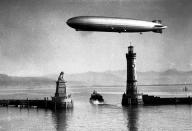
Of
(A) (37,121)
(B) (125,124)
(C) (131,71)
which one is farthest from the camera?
(C) (131,71)

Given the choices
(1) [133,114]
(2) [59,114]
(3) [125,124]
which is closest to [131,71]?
(1) [133,114]

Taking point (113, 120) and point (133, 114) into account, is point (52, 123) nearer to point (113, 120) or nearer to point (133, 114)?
point (113, 120)

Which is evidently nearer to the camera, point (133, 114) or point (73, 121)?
point (73, 121)

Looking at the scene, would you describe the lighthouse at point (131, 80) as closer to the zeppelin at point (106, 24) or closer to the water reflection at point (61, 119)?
the water reflection at point (61, 119)

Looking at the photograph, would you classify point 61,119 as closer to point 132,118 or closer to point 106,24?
point 132,118

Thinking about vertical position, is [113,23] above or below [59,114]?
above

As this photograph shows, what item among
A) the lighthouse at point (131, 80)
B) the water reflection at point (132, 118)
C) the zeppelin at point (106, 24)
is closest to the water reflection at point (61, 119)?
the water reflection at point (132, 118)

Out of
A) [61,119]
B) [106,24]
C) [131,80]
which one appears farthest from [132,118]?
[106,24]

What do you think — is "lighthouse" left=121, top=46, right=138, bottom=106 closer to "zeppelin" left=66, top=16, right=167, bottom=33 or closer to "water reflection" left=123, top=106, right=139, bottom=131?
"water reflection" left=123, top=106, right=139, bottom=131
